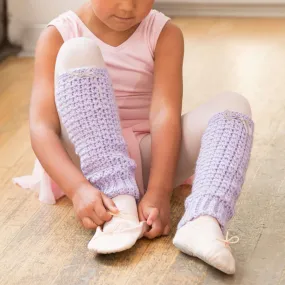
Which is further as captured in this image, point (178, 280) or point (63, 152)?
point (63, 152)

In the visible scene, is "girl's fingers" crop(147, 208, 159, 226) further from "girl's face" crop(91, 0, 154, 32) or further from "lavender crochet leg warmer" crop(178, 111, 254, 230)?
"girl's face" crop(91, 0, 154, 32)

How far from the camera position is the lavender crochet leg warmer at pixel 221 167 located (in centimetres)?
121

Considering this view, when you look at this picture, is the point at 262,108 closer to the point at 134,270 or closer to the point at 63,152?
the point at 63,152

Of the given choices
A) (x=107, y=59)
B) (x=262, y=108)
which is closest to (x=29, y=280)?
(x=107, y=59)

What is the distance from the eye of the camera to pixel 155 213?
125cm

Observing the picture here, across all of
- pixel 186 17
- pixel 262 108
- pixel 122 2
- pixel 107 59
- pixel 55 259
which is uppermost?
pixel 122 2

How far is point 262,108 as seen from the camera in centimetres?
193

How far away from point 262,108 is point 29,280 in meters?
0.95

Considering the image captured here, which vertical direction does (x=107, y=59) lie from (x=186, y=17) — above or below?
above

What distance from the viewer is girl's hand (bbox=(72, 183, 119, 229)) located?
124 cm

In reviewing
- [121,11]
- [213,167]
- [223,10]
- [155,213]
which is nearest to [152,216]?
[155,213]

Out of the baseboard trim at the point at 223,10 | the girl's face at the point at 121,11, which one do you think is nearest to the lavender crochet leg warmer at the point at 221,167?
the girl's face at the point at 121,11

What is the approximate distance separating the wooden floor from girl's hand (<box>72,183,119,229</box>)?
0.04m

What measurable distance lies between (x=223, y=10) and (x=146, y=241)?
1.81 meters
